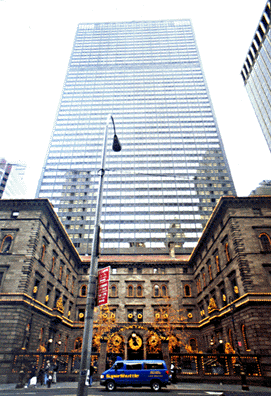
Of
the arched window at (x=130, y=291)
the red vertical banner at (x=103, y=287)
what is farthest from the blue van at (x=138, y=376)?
the arched window at (x=130, y=291)

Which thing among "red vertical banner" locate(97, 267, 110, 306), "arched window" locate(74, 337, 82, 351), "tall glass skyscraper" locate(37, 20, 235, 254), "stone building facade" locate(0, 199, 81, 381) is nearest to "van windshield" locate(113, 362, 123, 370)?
"stone building facade" locate(0, 199, 81, 381)

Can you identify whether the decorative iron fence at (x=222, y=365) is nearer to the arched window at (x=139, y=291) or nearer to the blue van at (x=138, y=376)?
the blue van at (x=138, y=376)

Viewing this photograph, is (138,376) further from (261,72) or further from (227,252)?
(261,72)

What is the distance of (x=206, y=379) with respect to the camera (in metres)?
22.0

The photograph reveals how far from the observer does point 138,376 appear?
1864 centimetres

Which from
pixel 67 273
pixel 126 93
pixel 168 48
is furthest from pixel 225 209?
pixel 168 48

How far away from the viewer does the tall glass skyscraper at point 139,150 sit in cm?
8619

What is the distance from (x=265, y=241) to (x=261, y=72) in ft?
266

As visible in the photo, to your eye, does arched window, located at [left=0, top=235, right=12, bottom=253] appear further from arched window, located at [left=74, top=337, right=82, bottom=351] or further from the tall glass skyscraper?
the tall glass skyscraper

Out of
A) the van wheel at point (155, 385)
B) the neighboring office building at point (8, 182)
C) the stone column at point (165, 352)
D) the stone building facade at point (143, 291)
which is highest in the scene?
the neighboring office building at point (8, 182)

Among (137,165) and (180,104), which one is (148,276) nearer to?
(137,165)

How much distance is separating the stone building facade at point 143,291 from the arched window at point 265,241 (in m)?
0.10

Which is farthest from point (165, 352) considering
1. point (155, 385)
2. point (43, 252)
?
point (43, 252)

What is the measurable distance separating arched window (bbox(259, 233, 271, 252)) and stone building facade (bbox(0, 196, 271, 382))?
10cm
